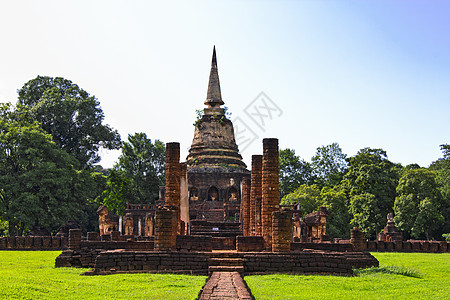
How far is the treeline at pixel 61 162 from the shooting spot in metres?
31.7

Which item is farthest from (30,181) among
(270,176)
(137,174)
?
(270,176)

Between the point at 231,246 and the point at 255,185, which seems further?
the point at 255,185

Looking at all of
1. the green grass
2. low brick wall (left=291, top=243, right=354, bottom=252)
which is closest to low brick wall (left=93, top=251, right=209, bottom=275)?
the green grass

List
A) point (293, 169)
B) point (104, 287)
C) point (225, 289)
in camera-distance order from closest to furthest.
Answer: point (225, 289) < point (104, 287) < point (293, 169)

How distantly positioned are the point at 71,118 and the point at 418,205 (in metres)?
27.7

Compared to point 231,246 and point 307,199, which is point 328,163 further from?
point 231,246

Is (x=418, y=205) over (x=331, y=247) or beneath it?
over

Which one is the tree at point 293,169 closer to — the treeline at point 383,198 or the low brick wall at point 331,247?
the treeline at point 383,198

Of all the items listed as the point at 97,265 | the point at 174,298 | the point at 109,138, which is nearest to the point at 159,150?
the point at 109,138

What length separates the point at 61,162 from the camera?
34688 millimetres

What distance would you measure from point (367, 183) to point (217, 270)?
29379 mm

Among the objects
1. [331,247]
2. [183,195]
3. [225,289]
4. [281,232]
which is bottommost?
[225,289]

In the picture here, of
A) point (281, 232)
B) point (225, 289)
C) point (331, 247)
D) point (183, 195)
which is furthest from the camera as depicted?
point (183, 195)

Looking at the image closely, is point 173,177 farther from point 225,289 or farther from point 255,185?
point 225,289
